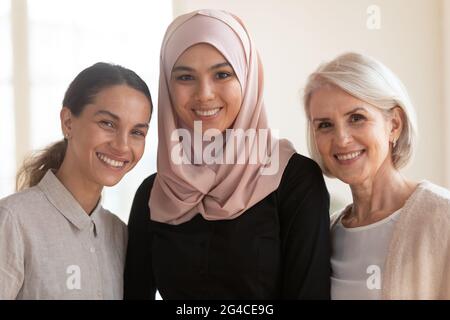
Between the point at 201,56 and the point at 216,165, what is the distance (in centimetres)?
31

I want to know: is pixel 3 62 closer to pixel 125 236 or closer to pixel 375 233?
pixel 125 236

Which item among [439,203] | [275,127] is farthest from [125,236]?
[275,127]

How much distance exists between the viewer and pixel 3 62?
3.59m

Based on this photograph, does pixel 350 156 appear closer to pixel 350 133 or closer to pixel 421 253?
pixel 350 133

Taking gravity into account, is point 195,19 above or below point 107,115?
above

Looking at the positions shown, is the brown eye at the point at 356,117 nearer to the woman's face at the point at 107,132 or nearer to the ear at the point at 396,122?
the ear at the point at 396,122

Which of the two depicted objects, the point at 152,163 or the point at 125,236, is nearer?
the point at 125,236

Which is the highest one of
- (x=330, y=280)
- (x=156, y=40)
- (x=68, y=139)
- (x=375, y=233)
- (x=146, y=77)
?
(x=156, y=40)

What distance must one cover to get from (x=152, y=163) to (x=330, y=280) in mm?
2285

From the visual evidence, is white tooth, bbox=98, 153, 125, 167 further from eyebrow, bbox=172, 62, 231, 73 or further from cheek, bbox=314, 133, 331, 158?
cheek, bbox=314, 133, 331, 158

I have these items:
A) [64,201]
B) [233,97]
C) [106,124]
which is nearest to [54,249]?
[64,201]

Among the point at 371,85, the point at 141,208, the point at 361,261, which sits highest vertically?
the point at 371,85

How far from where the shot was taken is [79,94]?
1.60 metres

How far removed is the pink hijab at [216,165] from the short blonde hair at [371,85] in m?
0.17
